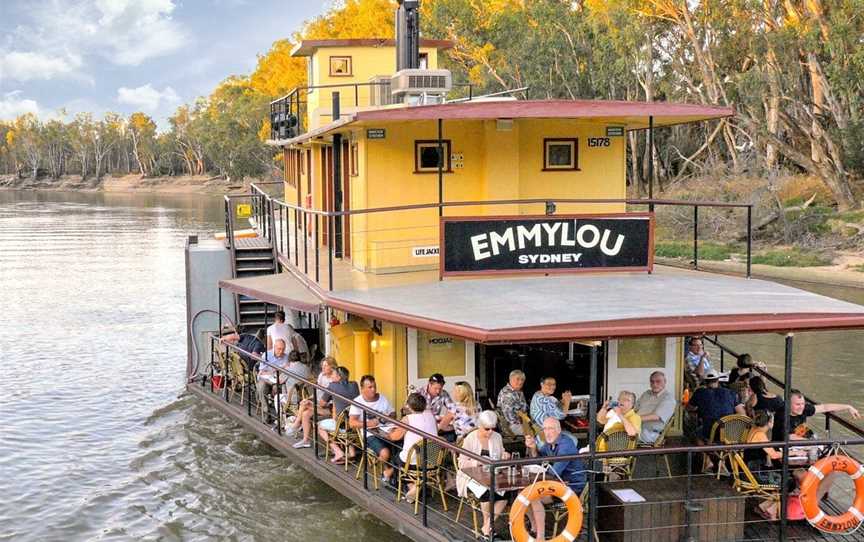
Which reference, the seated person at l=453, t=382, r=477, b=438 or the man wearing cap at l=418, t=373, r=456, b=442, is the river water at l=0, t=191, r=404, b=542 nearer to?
the man wearing cap at l=418, t=373, r=456, b=442

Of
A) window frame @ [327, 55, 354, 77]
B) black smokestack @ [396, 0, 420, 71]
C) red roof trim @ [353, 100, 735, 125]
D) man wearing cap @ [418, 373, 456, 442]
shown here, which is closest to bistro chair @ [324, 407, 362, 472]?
man wearing cap @ [418, 373, 456, 442]

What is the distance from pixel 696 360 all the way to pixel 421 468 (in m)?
4.65

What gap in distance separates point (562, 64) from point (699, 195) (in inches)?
502

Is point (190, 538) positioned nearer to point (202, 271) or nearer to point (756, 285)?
point (202, 271)

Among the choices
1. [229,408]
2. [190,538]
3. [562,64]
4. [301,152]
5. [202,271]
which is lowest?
[190,538]

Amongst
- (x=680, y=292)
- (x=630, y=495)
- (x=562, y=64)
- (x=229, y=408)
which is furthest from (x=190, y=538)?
(x=562, y=64)

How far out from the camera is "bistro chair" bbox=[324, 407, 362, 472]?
33.8 feet

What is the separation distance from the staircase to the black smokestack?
4.22 m

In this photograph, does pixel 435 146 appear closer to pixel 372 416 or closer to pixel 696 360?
pixel 372 416

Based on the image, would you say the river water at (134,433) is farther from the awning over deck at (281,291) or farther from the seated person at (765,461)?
the seated person at (765,461)

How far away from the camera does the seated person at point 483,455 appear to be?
26.9 feet

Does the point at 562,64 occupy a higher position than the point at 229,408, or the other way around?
the point at 562,64

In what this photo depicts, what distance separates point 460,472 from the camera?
8.37 metres

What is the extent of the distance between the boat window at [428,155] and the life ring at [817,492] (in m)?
6.33
